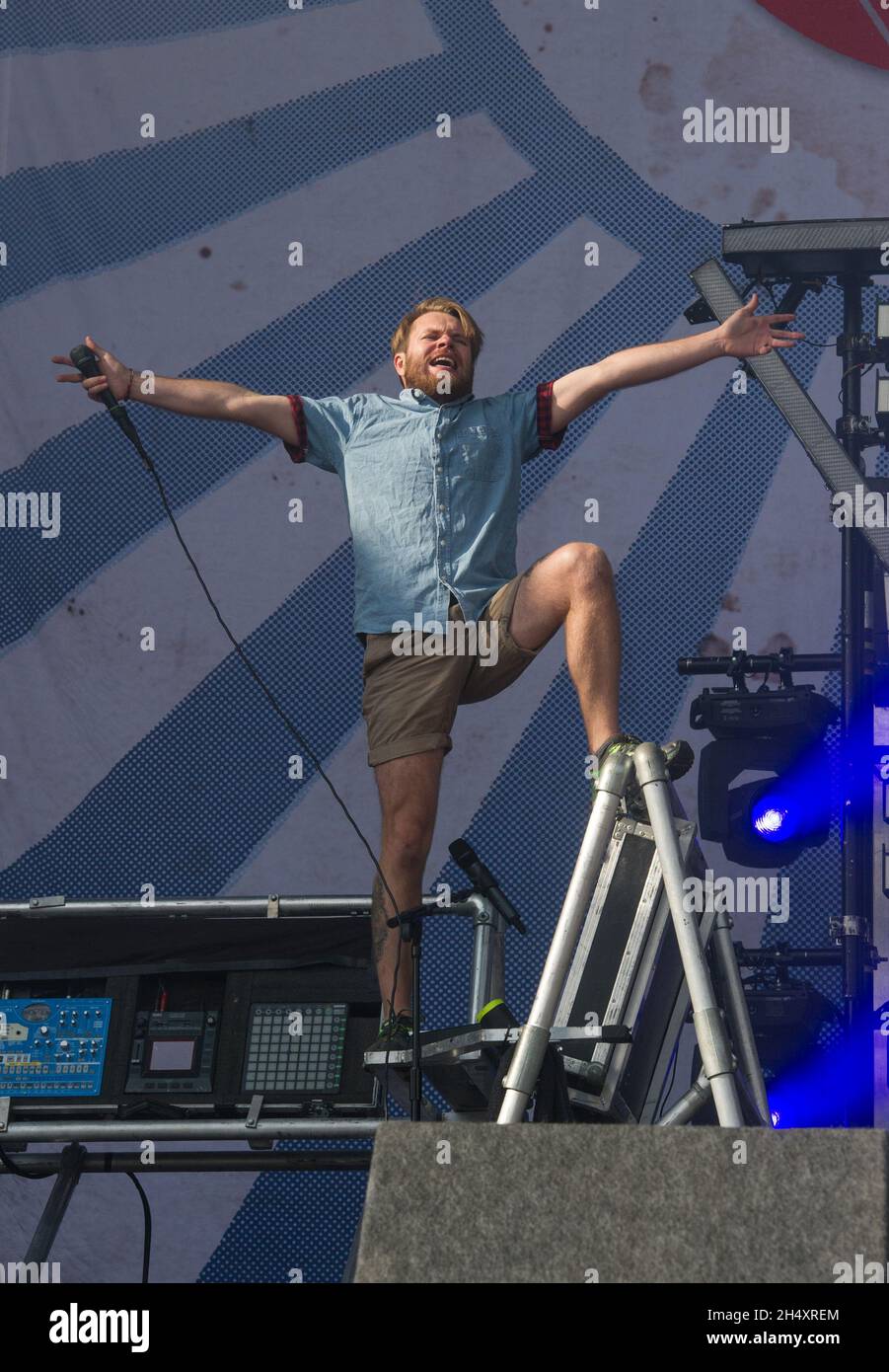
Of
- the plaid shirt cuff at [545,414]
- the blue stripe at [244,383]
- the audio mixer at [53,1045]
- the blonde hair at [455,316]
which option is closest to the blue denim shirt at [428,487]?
the plaid shirt cuff at [545,414]

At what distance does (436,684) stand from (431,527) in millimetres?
288

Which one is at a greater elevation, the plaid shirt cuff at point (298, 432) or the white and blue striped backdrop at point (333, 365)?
the white and blue striped backdrop at point (333, 365)

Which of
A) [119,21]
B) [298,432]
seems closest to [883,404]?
[298,432]

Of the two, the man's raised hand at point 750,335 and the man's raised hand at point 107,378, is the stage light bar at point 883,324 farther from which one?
→ the man's raised hand at point 107,378

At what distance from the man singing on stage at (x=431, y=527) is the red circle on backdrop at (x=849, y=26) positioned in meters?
1.70

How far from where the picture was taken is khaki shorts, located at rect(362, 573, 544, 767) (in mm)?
2873

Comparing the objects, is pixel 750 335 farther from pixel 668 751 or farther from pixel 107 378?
pixel 107 378

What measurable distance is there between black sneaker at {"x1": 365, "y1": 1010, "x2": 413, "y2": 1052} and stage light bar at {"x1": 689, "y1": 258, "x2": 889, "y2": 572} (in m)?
1.36

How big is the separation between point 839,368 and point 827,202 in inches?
15.7

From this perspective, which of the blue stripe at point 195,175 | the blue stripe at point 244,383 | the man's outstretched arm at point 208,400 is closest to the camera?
the man's outstretched arm at point 208,400

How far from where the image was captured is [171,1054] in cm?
289

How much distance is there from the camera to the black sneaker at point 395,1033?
2.65 m

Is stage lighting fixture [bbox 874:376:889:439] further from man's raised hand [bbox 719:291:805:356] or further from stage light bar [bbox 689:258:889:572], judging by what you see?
man's raised hand [bbox 719:291:805:356]

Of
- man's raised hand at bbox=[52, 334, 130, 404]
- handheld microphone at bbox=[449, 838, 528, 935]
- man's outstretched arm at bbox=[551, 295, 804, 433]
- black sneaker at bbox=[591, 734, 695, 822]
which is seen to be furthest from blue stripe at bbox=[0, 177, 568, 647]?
black sneaker at bbox=[591, 734, 695, 822]
